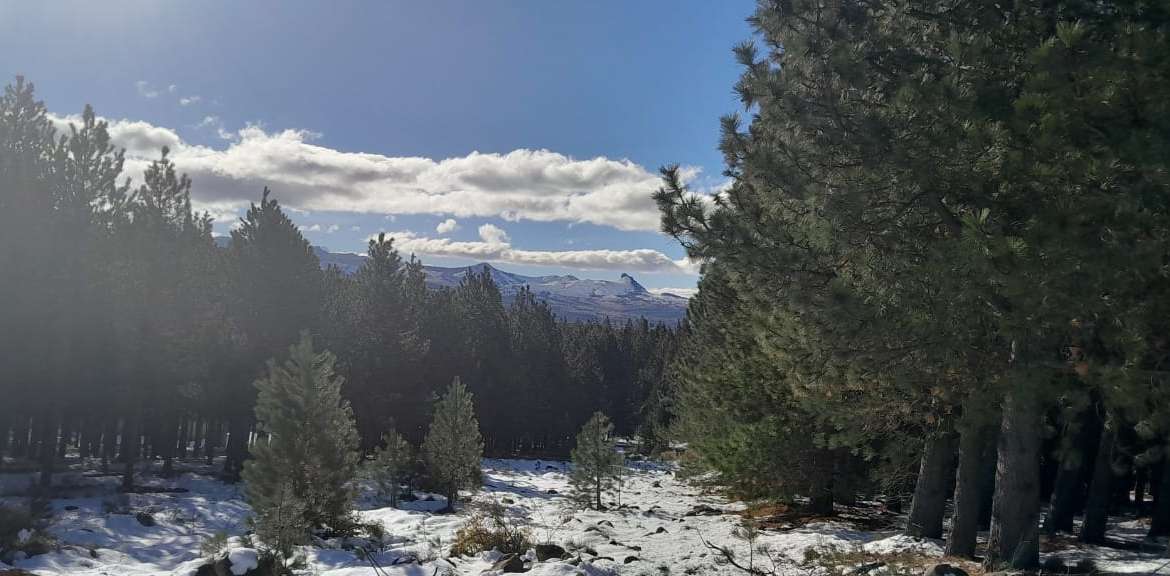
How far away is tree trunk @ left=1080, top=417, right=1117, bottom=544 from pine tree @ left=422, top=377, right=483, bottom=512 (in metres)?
16.5

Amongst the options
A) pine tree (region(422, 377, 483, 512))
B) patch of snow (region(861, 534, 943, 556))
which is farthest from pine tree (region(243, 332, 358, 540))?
patch of snow (region(861, 534, 943, 556))

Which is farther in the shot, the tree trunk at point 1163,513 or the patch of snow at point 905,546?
the tree trunk at point 1163,513

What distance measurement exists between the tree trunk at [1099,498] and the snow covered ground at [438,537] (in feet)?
3.93

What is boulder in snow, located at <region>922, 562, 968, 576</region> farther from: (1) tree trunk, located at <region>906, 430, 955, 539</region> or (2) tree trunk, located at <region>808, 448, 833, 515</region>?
(2) tree trunk, located at <region>808, 448, 833, 515</region>

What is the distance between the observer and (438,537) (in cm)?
1360

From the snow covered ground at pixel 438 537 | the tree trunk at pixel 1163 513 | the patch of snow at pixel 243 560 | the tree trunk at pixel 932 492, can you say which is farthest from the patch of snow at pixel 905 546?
the patch of snow at pixel 243 560

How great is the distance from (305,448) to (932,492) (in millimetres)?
12163

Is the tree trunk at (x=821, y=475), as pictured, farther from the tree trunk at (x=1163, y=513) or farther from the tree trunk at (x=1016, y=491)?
the tree trunk at (x=1016, y=491)

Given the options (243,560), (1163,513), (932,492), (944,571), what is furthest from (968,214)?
(1163,513)

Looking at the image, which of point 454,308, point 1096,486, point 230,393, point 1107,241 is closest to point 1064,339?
point 1107,241

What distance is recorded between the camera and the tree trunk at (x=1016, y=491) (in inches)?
300

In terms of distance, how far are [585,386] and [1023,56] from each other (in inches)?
2189

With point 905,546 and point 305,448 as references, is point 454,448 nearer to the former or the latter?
point 305,448

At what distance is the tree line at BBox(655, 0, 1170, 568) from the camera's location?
5699mm
